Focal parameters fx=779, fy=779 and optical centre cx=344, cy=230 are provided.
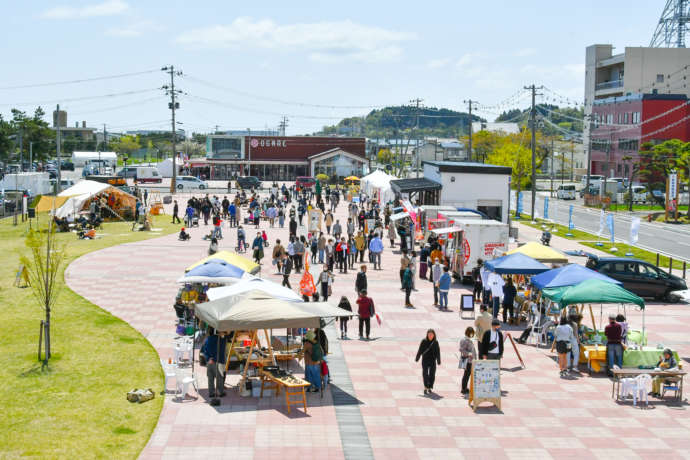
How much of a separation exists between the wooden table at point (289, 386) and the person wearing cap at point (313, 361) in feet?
0.63

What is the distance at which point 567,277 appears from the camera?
1881cm

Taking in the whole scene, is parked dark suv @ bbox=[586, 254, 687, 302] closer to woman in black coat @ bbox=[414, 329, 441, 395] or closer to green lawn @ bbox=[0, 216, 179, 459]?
woman in black coat @ bbox=[414, 329, 441, 395]

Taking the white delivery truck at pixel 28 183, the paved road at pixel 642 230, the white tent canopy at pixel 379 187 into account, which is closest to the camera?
the paved road at pixel 642 230

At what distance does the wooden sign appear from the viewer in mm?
14344

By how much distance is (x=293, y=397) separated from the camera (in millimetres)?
14523

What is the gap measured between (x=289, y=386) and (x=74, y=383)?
4.56 m

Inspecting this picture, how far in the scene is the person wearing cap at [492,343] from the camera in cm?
1596

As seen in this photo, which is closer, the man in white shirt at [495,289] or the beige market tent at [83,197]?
the man in white shirt at [495,289]

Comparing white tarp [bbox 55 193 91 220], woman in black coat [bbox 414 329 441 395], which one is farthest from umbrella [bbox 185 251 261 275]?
white tarp [bbox 55 193 91 220]

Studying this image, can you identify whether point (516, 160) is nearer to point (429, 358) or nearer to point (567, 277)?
point (567, 277)

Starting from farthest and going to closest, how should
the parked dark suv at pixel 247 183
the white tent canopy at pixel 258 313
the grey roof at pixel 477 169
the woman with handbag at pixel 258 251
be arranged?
the parked dark suv at pixel 247 183 → the grey roof at pixel 477 169 → the woman with handbag at pixel 258 251 → the white tent canopy at pixel 258 313

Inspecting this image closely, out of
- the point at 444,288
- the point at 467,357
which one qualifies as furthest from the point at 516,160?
the point at 467,357

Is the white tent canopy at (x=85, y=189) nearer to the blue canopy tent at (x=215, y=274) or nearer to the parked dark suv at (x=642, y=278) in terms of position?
the blue canopy tent at (x=215, y=274)

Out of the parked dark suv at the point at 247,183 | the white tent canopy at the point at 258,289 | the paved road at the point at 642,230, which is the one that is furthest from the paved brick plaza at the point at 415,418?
the parked dark suv at the point at 247,183
